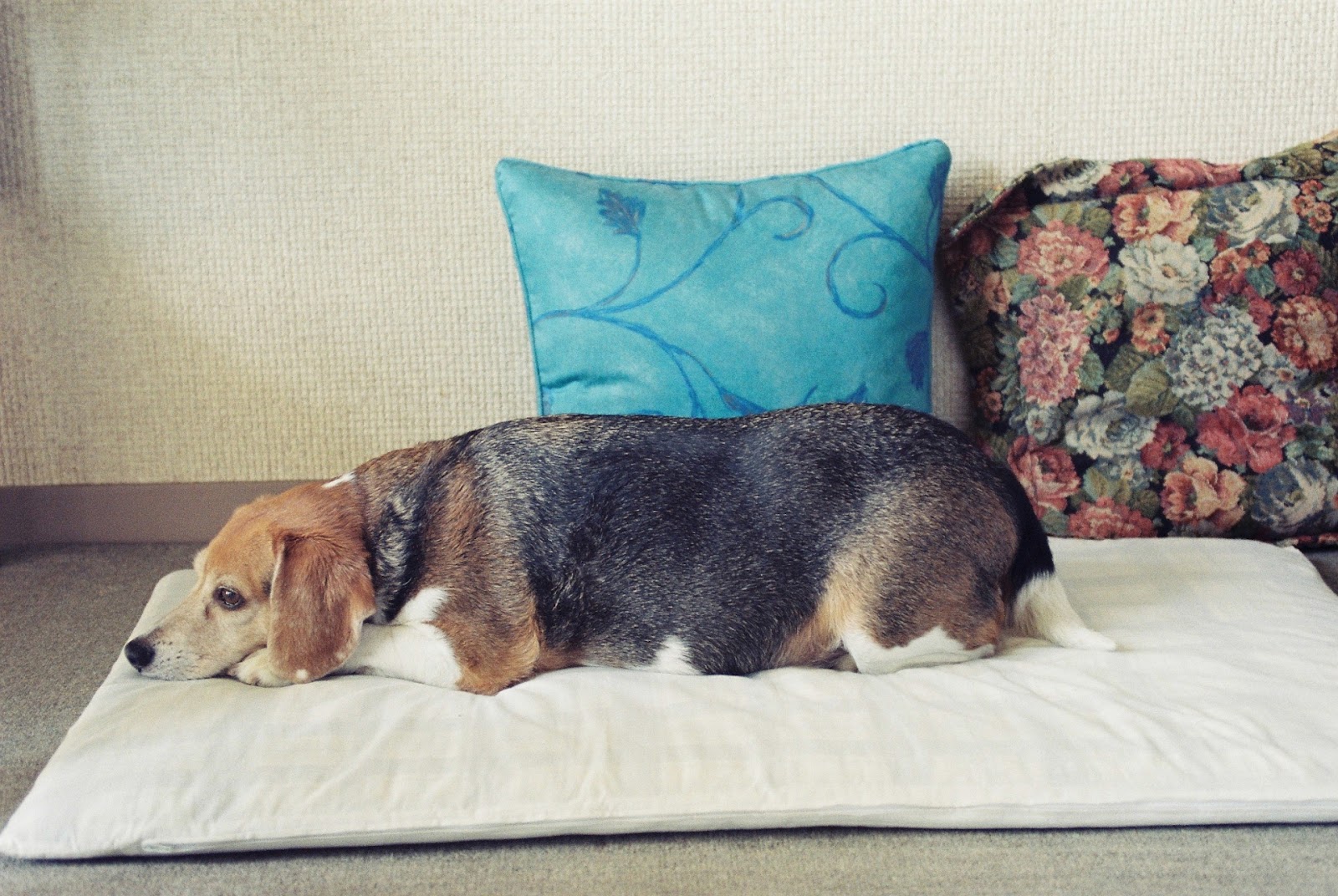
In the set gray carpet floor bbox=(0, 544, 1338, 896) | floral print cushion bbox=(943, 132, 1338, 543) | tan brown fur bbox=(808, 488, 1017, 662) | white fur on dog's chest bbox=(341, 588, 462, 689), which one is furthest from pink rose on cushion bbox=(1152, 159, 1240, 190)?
white fur on dog's chest bbox=(341, 588, 462, 689)

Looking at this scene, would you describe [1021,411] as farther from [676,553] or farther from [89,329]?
[89,329]

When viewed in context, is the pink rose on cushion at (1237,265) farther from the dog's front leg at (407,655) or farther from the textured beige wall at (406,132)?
the dog's front leg at (407,655)

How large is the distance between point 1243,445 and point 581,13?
151 centimetres

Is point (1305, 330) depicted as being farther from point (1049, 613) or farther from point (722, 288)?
point (722, 288)

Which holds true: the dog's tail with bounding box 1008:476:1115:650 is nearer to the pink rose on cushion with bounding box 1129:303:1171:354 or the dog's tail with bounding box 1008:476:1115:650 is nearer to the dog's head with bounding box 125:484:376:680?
the pink rose on cushion with bounding box 1129:303:1171:354

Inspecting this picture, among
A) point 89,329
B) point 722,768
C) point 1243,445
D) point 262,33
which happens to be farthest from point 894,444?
point 89,329

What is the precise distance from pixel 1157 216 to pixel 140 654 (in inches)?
73.6

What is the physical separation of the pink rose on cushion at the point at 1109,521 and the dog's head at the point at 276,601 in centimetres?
134

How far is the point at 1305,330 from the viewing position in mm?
2117

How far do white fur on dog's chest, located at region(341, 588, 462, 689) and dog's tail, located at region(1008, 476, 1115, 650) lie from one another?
0.83m

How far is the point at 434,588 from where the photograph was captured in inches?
62.6

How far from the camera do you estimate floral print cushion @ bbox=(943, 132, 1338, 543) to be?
212 centimetres

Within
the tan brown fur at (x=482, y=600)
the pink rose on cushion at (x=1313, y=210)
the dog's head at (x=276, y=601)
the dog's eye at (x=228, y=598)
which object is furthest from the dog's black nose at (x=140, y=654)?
the pink rose on cushion at (x=1313, y=210)

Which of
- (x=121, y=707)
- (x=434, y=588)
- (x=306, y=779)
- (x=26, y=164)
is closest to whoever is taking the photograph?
(x=306, y=779)
